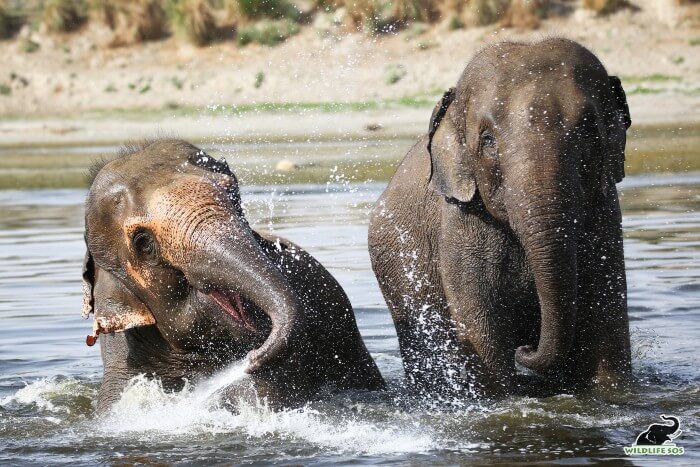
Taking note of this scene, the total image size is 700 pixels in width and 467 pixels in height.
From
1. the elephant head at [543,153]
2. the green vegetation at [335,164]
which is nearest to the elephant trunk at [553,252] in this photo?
the elephant head at [543,153]

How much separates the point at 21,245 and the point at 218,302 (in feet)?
31.9

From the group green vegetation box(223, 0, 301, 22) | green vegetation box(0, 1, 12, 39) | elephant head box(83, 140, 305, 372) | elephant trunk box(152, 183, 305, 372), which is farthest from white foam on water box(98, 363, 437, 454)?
green vegetation box(0, 1, 12, 39)

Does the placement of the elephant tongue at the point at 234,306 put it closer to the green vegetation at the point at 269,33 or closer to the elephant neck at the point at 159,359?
the elephant neck at the point at 159,359

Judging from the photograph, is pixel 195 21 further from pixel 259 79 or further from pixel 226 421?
pixel 226 421

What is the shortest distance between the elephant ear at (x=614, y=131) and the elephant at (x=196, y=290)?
6.09 feet

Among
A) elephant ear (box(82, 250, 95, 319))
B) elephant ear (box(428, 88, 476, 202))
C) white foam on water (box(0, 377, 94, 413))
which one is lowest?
white foam on water (box(0, 377, 94, 413))

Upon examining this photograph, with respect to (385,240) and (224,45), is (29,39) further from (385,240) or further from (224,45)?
(385,240)

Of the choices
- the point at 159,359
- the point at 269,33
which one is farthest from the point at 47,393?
the point at 269,33

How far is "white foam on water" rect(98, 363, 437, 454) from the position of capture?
842cm

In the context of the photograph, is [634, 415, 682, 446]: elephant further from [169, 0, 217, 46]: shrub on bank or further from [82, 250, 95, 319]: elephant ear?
[169, 0, 217, 46]: shrub on bank

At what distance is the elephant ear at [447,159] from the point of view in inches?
346

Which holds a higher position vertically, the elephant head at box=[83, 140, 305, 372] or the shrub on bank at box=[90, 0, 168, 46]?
the elephant head at box=[83, 140, 305, 372]

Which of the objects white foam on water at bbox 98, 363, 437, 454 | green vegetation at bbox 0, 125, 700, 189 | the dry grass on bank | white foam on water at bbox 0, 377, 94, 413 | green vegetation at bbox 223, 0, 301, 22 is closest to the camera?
white foam on water at bbox 98, 363, 437, 454

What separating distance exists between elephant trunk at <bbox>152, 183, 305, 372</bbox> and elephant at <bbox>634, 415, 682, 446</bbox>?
194 cm
